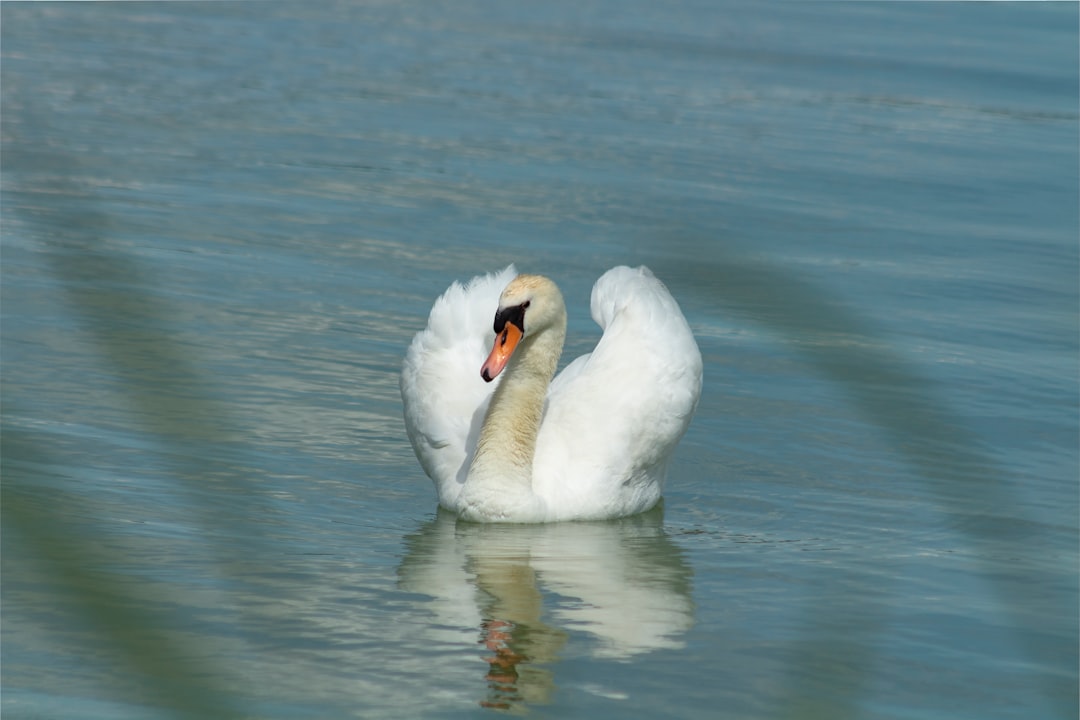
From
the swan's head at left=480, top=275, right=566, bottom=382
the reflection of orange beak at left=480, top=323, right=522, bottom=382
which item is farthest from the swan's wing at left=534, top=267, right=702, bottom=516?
the reflection of orange beak at left=480, top=323, right=522, bottom=382

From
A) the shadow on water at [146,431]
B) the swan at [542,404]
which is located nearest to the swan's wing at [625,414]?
the swan at [542,404]

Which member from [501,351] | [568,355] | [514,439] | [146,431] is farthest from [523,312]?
[146,431]

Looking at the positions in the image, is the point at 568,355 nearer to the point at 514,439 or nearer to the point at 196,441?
the point at 514,439

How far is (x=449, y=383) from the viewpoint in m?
7.07

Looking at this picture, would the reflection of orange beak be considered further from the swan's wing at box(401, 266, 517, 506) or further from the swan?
the swan's wing at box(401, 266, 517, 506)

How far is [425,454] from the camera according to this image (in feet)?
23.2

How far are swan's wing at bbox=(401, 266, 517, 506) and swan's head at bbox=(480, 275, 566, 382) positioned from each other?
21cm


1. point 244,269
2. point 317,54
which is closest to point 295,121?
point 317,54

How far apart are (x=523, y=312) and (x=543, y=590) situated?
130 centimetres

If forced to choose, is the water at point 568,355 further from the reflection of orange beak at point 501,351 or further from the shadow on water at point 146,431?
the reflection of orange beak at point 501,351

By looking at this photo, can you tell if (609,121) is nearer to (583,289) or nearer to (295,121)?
(295,121)

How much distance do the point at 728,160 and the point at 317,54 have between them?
→ 5826 millimetres

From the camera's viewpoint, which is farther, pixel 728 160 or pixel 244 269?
pixel 728 160

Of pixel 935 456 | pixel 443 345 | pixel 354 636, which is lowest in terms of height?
pixel 354 636
